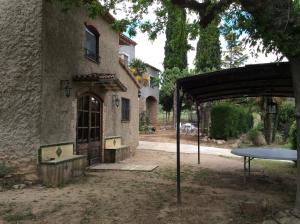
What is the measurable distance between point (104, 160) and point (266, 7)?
28.4 feet

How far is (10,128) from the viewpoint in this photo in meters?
8.94

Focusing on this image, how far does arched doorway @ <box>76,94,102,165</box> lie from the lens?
443 inches

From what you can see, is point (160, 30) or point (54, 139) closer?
point (54, 139)

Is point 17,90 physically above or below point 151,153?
above

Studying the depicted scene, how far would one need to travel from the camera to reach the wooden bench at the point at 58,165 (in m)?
8.67

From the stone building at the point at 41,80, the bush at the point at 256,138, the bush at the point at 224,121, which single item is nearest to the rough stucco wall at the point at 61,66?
the stone building at the point at 41,80

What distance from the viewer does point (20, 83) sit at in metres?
8.98

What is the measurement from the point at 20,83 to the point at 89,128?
3342 millimetres

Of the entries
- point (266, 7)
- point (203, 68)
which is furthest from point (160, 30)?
point (203, 68)

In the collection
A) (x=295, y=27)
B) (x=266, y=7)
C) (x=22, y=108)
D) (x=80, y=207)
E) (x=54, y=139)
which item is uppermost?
(x=266, y=7)

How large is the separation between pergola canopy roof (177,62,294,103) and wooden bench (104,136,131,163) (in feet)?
11.7

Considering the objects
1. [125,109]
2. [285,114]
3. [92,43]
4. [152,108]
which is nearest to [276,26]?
[92,43]

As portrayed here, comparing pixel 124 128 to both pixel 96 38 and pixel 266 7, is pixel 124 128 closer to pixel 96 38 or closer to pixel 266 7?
pixel 96 38

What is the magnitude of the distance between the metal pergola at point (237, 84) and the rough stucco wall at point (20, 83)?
145 inches
